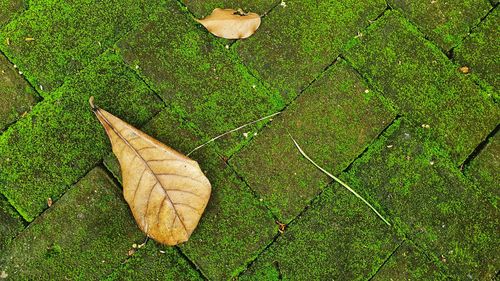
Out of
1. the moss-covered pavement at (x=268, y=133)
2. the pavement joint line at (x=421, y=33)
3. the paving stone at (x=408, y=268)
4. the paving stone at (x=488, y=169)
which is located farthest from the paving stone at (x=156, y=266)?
the pavement joint line at (x=421, y=33)

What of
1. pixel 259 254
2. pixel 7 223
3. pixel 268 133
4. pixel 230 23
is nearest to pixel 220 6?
pixel 230 23

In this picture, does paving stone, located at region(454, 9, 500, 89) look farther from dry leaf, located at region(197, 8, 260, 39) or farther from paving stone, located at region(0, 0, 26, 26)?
paving stone, located at region(0, 0, 26, 26)

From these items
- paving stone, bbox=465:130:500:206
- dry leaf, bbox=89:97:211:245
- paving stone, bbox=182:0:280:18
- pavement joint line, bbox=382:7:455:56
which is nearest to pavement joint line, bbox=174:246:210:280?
dry leaf, bbox=89:97:211:245

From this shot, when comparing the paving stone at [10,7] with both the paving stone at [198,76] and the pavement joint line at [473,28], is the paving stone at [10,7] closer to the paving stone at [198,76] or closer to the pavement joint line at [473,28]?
the paving stone at [198,76]

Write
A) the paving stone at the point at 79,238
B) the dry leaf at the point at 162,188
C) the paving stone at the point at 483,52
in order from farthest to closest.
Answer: the paving stone at the point at 483,52, the paving stone at the point at 79,238, the dry leaf at the point at 162,188

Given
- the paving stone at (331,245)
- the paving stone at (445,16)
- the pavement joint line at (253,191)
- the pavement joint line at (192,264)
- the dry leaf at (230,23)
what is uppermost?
the dry leaf at (230,23)

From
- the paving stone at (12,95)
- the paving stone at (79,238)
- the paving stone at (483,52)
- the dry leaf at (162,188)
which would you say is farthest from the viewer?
the paving stone at (483,52)

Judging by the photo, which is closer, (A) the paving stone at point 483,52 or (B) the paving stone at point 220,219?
(B) the paving stone at point 220,219

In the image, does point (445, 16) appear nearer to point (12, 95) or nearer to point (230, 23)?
point (230, 23)
